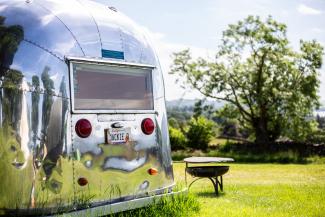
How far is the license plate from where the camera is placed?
19.1 ft

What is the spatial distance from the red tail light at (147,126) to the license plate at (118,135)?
0.92 feet

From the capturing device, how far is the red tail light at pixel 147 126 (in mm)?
6282

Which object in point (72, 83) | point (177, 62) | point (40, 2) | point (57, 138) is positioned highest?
point (177, 62)

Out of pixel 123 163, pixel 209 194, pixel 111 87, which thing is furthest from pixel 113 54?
pixel 209 194

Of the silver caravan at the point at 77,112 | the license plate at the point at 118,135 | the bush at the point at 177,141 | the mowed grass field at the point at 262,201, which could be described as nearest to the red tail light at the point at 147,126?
the silver caravan at the point at 77,112

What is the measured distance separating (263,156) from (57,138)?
2290 centimetres

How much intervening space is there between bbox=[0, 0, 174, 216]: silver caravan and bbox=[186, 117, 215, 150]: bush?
78.4ft

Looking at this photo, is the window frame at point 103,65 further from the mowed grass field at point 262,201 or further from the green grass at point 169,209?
the mowed grass field at point 262,201

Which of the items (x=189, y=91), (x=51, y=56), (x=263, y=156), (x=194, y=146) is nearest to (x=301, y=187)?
(x=51, y=56)

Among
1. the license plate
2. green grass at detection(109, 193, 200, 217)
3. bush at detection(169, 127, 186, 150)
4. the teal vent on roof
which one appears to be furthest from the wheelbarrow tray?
bush at detection(169, 127, 186, 150)

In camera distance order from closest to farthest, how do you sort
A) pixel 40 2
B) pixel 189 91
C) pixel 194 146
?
pixel 40 2
pixel 194 146
pixel 189 91

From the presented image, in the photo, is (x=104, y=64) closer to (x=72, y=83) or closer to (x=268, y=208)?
(x=72, y=83)

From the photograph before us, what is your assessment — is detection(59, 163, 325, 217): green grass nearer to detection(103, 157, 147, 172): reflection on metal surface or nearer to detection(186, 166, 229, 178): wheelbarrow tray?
detection(186, 166, 229, 178): wheelbarrow tray

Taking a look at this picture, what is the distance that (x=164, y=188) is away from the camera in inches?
259
